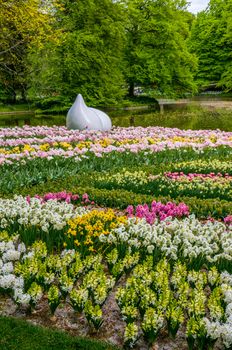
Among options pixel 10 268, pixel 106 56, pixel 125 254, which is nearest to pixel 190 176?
pixel 125 254

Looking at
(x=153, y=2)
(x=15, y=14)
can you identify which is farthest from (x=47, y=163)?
(x=153, y=2)

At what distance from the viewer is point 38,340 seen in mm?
4020

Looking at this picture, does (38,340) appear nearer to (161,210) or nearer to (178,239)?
(178,239)

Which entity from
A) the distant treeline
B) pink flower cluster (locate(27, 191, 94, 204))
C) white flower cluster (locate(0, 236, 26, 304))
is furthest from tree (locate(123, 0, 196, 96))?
white flower cluster (locate(0, 236, 26, 304))

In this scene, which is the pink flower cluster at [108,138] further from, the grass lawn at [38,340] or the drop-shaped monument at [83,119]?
the grass lawn at [38,340]

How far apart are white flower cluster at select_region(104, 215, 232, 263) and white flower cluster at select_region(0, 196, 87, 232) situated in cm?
80

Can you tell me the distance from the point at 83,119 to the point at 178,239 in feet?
42.8

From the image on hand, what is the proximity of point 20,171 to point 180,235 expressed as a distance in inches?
216

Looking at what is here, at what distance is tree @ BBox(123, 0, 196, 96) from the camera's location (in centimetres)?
3872

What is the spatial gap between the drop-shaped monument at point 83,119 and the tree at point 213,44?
116 feet

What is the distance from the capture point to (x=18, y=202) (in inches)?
283

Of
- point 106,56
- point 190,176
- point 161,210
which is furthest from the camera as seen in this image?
point 106,56

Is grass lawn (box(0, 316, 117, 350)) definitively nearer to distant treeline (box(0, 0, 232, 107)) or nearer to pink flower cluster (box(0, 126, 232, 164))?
pink flower cluster (box(0, 126, 232, 164))

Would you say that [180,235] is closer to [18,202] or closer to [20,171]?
[18,202]
